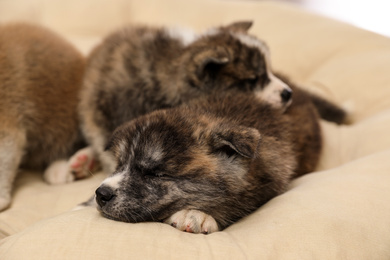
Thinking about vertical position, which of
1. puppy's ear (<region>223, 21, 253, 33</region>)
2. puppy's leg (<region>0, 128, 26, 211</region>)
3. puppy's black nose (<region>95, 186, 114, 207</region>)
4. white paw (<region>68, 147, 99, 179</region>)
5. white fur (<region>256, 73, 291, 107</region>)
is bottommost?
white paw (<region>68, 147, 99, 179</region>)

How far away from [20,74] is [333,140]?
1994 mm

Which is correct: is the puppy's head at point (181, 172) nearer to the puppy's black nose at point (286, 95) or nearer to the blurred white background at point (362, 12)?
the puppy's black nose at point (286, 95)

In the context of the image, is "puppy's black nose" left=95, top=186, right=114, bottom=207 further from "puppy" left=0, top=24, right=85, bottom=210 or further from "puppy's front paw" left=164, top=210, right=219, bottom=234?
"puppy" left=0, top=24, right=85, bottom=210

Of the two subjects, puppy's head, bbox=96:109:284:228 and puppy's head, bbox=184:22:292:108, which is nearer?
puppy's head, bbox=96:109:284:228

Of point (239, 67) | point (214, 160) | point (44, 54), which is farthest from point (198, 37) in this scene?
point (214, 160)

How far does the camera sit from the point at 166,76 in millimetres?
2852

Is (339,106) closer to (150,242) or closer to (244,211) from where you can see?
(244,211)

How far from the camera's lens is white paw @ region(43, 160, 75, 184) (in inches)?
112

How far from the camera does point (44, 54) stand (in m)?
3.01

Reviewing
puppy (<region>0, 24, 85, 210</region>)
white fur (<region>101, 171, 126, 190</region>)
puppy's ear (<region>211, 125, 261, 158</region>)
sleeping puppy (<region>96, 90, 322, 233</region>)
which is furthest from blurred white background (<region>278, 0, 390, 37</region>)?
white fur (<region>101, 171, 126, 190</region>)

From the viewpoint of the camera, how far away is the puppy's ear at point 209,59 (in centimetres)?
269

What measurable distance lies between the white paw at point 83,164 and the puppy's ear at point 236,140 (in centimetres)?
117

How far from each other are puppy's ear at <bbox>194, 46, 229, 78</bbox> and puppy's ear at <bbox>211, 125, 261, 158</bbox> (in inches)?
29.2

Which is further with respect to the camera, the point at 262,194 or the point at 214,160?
the point at 262,194
